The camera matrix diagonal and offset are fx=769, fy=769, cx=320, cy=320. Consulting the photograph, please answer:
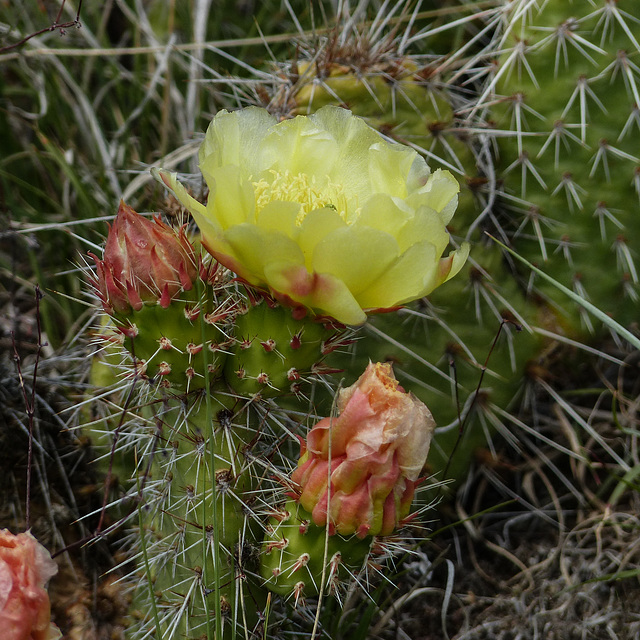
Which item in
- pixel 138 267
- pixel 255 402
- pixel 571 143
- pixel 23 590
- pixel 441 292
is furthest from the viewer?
pixel 571 143

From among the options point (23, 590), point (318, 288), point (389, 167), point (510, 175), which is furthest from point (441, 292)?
point (23, 590)

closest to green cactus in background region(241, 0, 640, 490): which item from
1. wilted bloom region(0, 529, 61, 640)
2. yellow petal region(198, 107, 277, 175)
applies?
yellow petal region(198, 107, 277, 175)

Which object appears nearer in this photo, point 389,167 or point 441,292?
point 389,167

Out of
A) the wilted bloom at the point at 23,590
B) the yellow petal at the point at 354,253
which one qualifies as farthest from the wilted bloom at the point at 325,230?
the wilted bloom at the point at 23,590

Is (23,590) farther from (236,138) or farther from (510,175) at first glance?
(510,175)

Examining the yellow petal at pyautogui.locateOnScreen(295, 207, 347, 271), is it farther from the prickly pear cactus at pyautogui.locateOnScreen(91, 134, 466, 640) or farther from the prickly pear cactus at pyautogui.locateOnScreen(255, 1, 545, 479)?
the prickly pear cactus at pyautogui.locateOnScreen(255, 1, 545, 479)

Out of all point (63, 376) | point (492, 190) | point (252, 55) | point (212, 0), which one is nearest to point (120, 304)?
point (63, 376)
